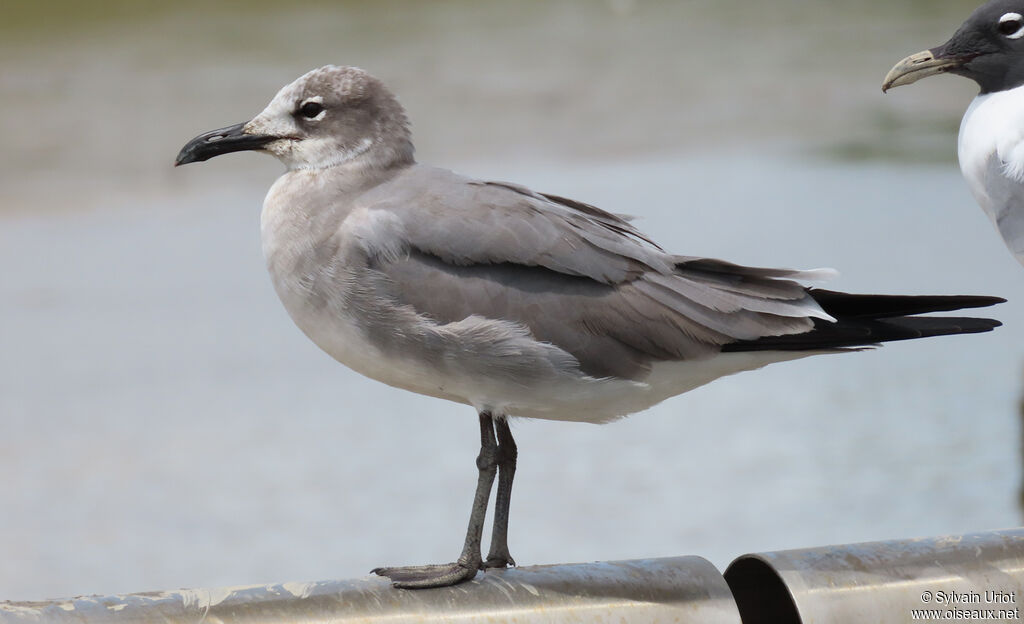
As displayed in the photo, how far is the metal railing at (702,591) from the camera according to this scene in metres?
1.61

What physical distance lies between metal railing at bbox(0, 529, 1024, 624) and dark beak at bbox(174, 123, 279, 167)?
0.71 metres

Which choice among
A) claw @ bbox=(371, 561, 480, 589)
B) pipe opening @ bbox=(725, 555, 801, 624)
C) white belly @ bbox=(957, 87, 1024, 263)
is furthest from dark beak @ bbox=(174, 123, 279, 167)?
white belly @ bbox=(957, 87, 1024, 263)

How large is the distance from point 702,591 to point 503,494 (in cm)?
42

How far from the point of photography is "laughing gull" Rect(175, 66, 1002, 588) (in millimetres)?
1805

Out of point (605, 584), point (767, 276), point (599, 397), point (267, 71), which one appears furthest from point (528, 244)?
point (267, 71)

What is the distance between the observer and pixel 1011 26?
7.61 ft

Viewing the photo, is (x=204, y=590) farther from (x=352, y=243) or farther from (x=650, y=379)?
(x=650, y=379)

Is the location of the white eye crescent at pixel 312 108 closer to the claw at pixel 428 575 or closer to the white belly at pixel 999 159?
the claw at pixel 428 575

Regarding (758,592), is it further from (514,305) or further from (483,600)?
(514,305)

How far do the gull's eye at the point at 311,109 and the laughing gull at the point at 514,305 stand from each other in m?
0.10

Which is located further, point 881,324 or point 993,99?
point 993,99

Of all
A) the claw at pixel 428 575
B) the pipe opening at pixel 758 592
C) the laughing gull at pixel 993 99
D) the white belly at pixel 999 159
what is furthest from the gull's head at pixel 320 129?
the white belly at pixel 999 159

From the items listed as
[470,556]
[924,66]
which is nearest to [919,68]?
[924,66]

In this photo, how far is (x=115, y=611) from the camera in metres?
1.50
